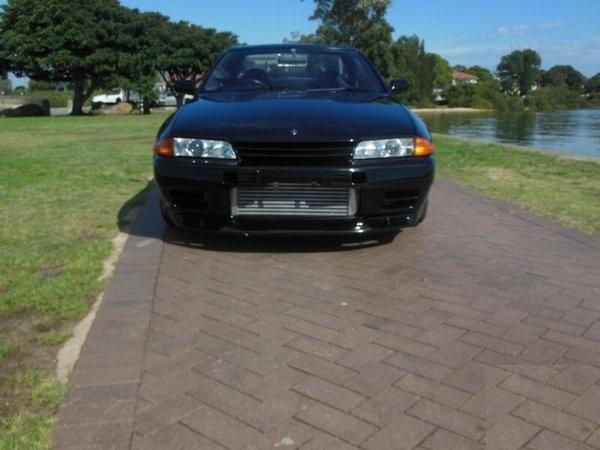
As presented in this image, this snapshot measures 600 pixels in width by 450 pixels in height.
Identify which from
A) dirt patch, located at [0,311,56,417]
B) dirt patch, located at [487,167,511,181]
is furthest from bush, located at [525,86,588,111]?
dirt patch, located at [0,311,56,417]

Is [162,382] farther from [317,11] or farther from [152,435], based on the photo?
[317,11]

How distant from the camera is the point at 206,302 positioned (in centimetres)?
A: 362

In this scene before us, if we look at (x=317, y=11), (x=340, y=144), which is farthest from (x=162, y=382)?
(x=317, y=11)

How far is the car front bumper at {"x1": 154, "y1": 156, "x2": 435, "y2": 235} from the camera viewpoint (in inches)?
161

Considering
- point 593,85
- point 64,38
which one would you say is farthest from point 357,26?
point 593,85

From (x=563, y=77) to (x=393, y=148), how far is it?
119 meters

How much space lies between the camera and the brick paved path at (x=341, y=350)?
2346 mm

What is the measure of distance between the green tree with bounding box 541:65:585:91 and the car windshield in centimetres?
9821

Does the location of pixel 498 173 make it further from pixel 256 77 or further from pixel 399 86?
pixel 256 77

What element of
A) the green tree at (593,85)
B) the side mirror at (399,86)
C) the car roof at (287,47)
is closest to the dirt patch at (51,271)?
the car roof at (287,47)

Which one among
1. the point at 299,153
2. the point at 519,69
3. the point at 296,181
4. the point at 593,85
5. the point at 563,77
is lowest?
the point at 296,181

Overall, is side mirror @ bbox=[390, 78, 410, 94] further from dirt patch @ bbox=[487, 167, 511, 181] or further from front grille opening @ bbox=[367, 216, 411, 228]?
dirt patch @ bbox=[487, 167, 511, 181]

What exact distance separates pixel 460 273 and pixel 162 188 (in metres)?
1.99

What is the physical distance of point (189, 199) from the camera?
431cm
